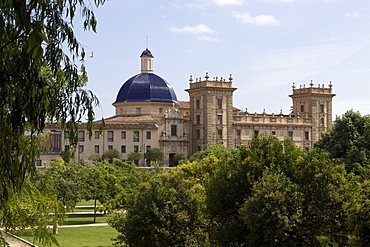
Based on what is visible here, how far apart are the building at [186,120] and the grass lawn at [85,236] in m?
38.8

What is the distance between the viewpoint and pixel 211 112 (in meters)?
84.2

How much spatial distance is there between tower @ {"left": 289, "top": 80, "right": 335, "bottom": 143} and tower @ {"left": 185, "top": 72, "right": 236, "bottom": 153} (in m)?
14.4

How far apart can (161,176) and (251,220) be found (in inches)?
274

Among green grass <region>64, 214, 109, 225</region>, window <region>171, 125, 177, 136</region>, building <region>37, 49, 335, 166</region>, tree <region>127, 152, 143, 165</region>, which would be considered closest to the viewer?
green grass <region>64, 214, 109, 225</region>

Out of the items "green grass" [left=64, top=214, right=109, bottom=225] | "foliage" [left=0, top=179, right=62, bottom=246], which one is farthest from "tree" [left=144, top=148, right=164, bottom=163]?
"foliage" [left=0, top=179, right=62, bottom=246]

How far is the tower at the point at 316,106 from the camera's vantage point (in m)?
93.1

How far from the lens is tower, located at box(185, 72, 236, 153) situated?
83.9 metres

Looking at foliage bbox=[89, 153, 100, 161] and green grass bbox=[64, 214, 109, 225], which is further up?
foliage bbox=[89, 153, 100, 161]

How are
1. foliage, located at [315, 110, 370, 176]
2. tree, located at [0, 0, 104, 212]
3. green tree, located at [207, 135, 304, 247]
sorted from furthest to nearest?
foliage, located at [315, 110, 370, 176] → green tree, located at [207, 135, 304, 247] → tree, located at [0, 0, 104, 212]

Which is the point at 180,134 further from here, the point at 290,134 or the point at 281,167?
the point at 281,167

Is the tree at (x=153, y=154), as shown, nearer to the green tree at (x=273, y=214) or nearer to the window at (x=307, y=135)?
the window at (x=307, y=135)

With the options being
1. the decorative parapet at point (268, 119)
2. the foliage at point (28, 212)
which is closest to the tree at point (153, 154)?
the decorative parapet at point (268, 119)

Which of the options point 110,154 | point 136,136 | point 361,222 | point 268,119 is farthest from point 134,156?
point 361,222

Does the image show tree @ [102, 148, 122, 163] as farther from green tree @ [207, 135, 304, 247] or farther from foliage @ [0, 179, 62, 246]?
foliage @ [0, 179, 62, 246]
